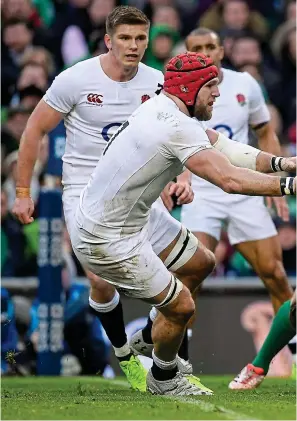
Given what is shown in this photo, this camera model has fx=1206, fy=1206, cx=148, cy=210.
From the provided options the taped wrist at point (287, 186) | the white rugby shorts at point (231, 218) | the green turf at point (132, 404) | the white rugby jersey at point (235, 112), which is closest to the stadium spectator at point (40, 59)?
the white rugby jersey at point (235, 112)

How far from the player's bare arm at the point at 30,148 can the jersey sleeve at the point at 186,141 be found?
177 centimetres

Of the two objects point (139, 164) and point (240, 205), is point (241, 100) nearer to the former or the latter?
point (240, 205)

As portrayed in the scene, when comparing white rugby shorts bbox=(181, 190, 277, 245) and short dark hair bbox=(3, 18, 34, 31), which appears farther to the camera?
short dark hair bbox=(3, 18, 34, 31)

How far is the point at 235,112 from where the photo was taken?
10656 millimetres

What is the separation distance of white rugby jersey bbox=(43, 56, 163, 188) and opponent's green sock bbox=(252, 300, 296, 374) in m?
1.90

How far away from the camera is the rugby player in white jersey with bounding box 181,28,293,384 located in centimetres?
1044

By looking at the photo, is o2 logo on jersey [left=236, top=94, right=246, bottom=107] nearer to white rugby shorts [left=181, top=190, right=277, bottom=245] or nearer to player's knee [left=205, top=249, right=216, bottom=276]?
white rugby shorts [left=181, top=190, right=277, bottom=245]

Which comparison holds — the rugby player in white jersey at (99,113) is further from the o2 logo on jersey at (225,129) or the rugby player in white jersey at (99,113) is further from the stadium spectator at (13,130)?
the stadium spectator at (13,130)

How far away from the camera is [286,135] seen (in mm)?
15828

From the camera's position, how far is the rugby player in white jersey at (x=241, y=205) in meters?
10.4

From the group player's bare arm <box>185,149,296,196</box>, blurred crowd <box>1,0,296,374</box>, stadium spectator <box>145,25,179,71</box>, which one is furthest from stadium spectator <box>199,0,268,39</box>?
player's bare arm <box>185,149,296,196</box>

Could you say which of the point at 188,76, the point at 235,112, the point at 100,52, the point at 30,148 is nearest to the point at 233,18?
the point at 100,52

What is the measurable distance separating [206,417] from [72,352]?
645 centimetres

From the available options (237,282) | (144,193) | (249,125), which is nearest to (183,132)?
(144,193)
